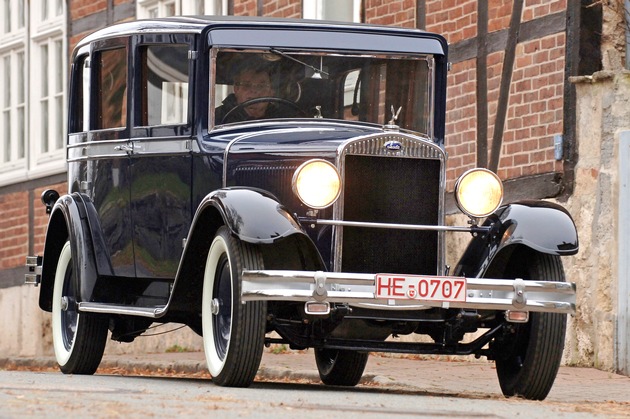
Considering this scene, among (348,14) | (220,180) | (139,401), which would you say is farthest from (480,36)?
(139,401)

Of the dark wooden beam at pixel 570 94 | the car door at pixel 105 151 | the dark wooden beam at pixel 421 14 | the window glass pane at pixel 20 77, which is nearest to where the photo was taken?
the car door at pixel 105 151

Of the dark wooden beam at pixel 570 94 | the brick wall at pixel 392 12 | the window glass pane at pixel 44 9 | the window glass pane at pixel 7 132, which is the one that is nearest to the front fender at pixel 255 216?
the dark wooden beam at pixel 570 94

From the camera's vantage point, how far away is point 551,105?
12.9 metres

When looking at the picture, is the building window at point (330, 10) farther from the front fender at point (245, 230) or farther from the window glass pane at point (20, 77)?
the front fender at point (245, 230)

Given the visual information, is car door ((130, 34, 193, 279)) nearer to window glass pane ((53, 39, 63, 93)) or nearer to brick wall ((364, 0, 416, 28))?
brick wall ((364, 0, 416, 28))

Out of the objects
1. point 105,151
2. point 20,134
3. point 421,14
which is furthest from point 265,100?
point 20,134

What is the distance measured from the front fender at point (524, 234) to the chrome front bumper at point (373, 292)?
0.81ft

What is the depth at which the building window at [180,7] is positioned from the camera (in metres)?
18.2

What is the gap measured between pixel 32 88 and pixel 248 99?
12371mm

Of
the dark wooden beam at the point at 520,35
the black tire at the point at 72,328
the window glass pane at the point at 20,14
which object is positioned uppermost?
the window glass pane at the point at 20,14

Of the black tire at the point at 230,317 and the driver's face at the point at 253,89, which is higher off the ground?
the driver's face at the point at 253,89

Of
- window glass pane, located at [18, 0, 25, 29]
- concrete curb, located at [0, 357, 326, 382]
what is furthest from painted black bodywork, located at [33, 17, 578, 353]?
window glass pane, located at [18, 0, 25, 29]

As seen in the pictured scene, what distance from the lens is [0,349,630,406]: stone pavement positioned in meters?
10.1

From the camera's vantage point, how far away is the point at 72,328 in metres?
10.8
